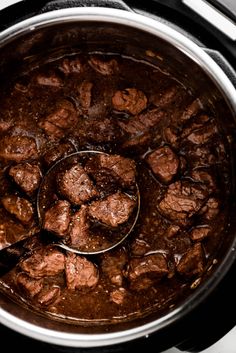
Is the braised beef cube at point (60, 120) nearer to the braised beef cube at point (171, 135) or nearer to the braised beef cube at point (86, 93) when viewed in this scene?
the braised beef cube at point (86, 93)

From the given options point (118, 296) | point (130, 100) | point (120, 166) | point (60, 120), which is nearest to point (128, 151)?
point (120, 166)

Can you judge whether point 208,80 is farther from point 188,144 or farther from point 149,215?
point 149,215

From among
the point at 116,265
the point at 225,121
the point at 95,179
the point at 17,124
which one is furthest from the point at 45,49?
the point at 116,265

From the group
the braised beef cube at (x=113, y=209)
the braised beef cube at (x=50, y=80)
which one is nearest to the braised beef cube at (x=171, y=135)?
the braised beef cube at (x=113, y=209)

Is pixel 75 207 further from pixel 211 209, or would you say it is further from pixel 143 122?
pixel 211 209

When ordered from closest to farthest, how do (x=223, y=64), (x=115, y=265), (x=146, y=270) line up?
(x=223, y=64) → (x=146, y=270) → (x=115, y=265)

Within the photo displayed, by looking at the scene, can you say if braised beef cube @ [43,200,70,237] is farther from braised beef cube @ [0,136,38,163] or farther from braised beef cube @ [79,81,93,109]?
braised beef cube @ [79,81,93,109]
